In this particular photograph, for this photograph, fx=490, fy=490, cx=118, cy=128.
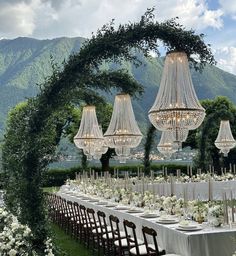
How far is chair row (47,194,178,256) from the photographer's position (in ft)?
25.1

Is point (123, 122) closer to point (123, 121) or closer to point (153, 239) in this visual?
point (123, 121)

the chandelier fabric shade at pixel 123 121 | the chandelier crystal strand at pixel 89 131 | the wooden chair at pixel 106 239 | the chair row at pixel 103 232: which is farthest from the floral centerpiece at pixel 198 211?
the chandelier crystal strand at pixel 89 131

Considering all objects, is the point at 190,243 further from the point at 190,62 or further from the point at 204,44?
the point at 190,62

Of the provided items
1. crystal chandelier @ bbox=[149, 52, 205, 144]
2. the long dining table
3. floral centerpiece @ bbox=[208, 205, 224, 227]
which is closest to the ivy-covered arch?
crystal chandelier @ bbox=[149, 52, 205, 144]

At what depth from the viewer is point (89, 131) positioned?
16.9 metres

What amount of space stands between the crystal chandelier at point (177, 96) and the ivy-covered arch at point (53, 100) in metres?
1.17

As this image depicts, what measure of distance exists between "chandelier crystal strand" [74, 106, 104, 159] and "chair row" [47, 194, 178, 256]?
7.46ft

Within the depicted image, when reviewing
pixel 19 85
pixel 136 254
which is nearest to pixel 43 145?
pixel 136 254

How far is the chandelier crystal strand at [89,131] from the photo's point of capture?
16.6 meters

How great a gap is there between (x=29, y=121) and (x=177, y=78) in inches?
137

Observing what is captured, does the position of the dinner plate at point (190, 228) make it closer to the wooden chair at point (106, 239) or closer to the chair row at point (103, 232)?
the chair row at point (103, 232)

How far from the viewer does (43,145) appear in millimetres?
8328

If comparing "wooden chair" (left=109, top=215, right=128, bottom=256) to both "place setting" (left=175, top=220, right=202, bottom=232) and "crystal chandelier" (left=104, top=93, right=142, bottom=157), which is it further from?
"crystal chandelier" (left=104, top=93, right=142, bottom=157)

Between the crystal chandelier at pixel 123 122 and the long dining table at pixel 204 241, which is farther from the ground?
the crystal chandelier at pixel 123 122
